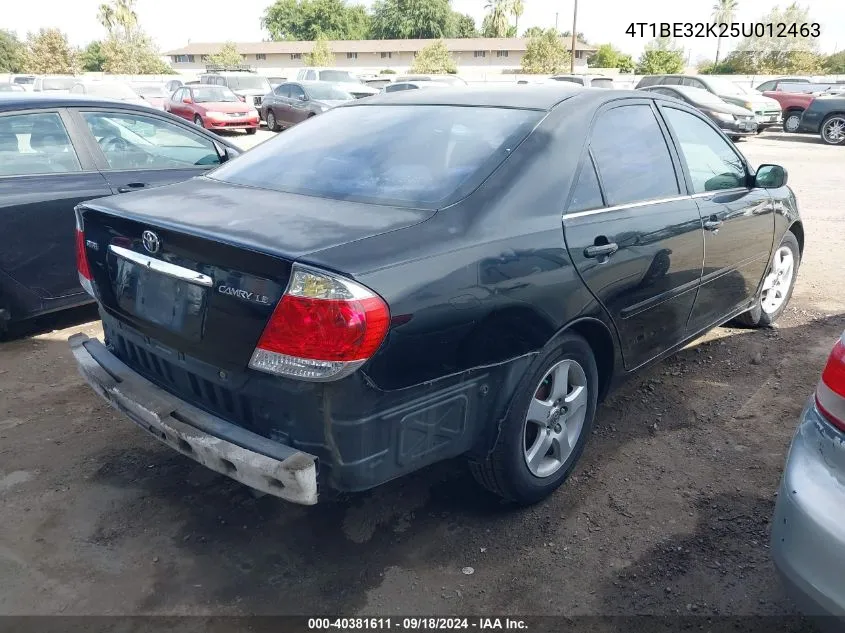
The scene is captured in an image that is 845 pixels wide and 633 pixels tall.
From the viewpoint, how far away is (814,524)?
1.79 metres

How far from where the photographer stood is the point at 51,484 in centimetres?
312

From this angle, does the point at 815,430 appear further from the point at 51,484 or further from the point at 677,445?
the point at 51,484

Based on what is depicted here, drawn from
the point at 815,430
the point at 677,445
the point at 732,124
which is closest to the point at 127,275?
the point at 815,430

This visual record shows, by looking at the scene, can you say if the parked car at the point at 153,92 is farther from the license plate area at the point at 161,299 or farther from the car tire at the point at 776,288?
the license plate area at the point at 161,299

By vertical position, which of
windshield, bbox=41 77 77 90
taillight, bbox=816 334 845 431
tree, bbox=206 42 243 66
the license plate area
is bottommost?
taillight, bbox=816 334 845 431

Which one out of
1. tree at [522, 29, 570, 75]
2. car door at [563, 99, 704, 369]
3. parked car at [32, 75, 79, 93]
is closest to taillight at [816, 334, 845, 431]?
car door at [563, 99, 704, 369]

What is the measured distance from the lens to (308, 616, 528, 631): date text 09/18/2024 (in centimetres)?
232

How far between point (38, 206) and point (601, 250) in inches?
142

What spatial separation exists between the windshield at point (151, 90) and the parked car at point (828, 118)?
1945 cm

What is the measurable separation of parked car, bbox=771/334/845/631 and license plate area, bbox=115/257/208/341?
1.87 meters

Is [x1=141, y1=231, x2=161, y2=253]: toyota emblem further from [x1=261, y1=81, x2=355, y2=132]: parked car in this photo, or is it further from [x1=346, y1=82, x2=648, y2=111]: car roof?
[x1=261, y1=81, x2=355, y2=132]: parked car

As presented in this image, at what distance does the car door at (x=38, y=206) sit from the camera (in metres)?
4.41

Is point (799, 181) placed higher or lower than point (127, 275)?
lower

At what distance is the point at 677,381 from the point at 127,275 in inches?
123
